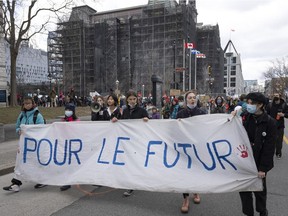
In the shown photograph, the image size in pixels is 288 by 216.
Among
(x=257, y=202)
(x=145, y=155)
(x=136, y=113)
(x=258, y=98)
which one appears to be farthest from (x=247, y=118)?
(x=136, y=113)

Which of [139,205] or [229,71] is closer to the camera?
→ [139,205]

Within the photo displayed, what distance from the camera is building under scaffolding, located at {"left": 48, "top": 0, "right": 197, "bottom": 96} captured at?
63.3 meters

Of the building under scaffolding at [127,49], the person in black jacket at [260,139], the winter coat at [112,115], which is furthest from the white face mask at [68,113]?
the building under scaffolding at [127,49]

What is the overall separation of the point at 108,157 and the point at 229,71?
396 ft

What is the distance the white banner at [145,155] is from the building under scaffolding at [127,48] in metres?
57.2

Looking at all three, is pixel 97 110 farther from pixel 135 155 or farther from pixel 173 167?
pixel 173 167

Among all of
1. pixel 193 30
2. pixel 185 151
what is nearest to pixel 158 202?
pixel 185 151

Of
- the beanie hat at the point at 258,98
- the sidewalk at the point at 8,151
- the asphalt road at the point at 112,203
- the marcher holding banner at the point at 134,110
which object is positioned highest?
the beanie hat at the point at 258,98

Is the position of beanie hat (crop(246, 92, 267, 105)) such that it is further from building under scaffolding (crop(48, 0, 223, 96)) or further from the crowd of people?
building under scaffolding (crop(48, 0, 223, 96))

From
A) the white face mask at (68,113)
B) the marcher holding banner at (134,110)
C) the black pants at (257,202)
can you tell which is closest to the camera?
the black pants at (257,202)

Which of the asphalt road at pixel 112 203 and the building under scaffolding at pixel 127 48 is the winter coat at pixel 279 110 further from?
the building under scaffolding at pixel 127 48

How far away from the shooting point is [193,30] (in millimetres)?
68500

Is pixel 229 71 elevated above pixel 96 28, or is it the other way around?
pixel 96 28

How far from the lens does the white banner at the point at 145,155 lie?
4.10 m
